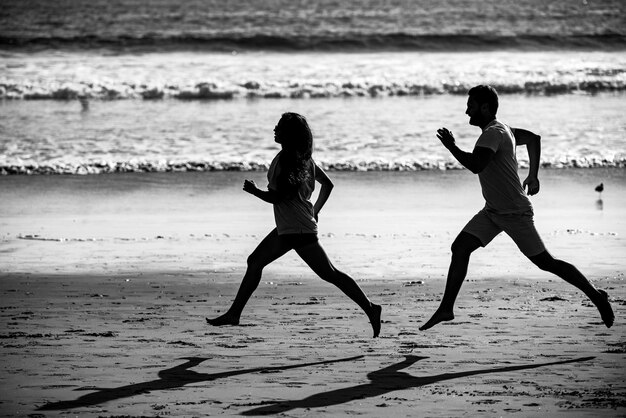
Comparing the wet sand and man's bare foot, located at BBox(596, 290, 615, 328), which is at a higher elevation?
man's bare foot, located at BBox(596, 290, 615, 328)

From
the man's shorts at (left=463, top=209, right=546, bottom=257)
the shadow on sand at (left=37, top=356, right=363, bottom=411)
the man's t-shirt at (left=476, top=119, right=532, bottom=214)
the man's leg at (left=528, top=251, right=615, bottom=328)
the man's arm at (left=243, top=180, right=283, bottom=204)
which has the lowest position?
the shadow on sand at (left=37, top=356, right=363, bottom=411)

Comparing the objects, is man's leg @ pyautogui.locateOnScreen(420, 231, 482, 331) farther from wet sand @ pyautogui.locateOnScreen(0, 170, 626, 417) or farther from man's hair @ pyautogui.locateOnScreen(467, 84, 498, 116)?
man's hair @ pyautogui.locateOnScreen(467, 84, 498, 116)

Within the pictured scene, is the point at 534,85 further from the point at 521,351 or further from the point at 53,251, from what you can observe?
the point at 521,351

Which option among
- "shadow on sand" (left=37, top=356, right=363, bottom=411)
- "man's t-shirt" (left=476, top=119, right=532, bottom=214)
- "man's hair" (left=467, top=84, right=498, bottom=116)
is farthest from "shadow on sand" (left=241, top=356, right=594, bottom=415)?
"man's hair" (left=467, top=84, right=498, bottom=116)

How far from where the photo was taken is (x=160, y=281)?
8242 millimetres

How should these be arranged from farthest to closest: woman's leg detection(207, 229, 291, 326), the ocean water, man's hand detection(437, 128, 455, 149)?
the ocean water
woman's leg detection(207, 229, 291, 326)
man's hand detection(437, 128, 455, 149)

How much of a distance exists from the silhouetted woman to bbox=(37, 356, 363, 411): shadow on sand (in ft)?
2.05

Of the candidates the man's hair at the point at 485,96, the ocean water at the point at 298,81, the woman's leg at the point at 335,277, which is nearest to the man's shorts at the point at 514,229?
the man's hair at the point at 485,96

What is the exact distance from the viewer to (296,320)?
671 centimetres

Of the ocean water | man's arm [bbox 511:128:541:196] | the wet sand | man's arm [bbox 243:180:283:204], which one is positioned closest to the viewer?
the wet sand

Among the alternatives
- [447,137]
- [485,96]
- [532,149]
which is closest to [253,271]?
[447,137]

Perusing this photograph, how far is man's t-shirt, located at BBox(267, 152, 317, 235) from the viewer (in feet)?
20.1

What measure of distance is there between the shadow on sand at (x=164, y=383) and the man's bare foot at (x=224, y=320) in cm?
66

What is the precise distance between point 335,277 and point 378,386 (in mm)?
1199
